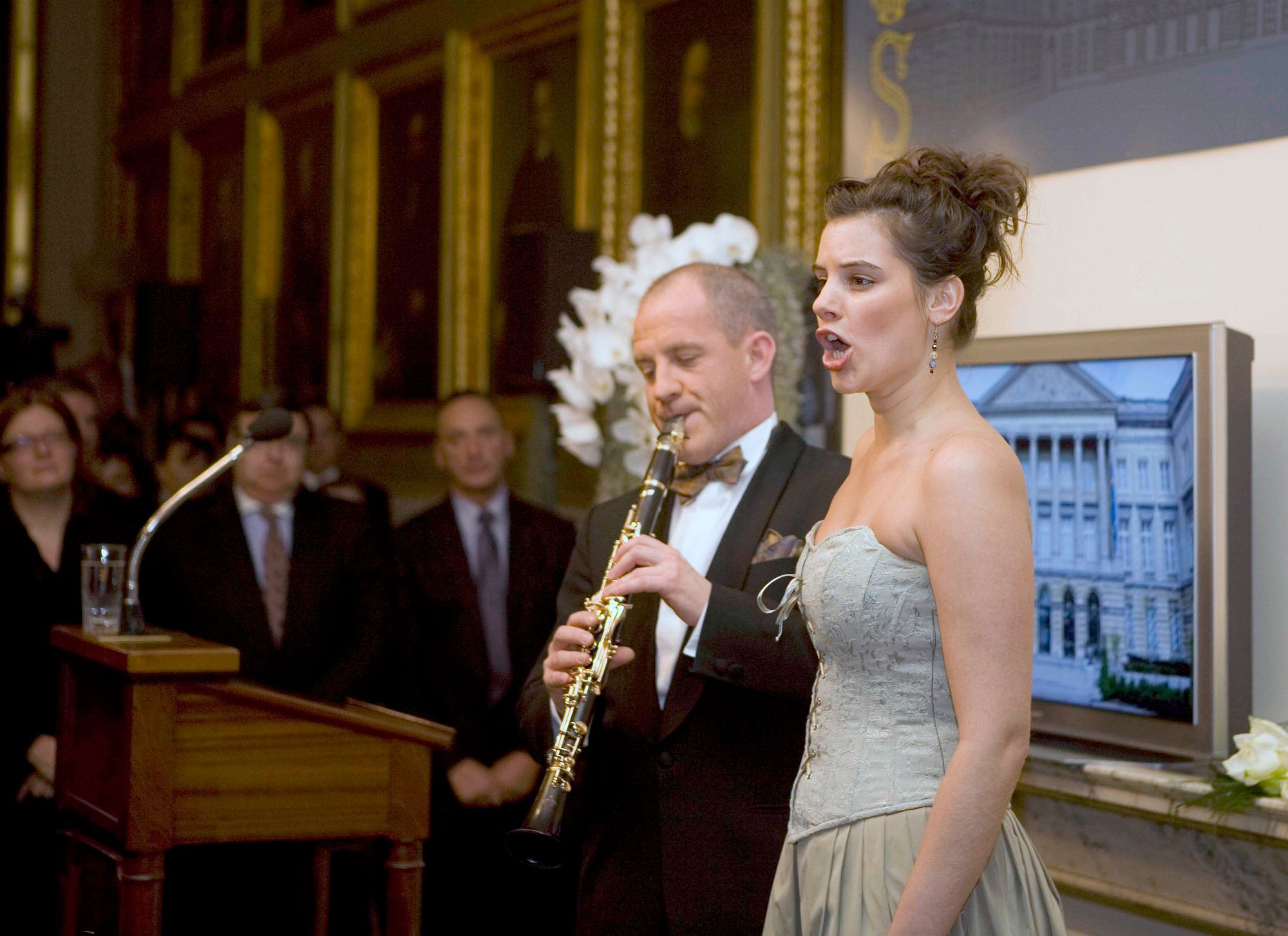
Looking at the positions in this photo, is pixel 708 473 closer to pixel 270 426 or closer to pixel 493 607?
pixel 270 426

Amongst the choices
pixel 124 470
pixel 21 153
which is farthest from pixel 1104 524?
pixel 21 153

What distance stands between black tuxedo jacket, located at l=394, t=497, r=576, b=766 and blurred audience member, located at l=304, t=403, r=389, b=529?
4.50 feet

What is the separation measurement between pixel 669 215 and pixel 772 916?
3843 mm

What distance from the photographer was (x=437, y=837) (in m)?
4.72

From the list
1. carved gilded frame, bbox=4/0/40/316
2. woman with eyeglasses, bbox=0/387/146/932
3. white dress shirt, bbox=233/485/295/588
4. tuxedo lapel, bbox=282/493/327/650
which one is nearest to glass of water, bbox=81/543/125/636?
woman with eyeglasses, bbox=0/387/146/932

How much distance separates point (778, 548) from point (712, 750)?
40 cm

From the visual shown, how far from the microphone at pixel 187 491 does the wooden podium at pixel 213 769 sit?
0.26 feet

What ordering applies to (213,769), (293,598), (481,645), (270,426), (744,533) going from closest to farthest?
(744,533) → (213,769) → (270,426) → (293,598) → (481,645)

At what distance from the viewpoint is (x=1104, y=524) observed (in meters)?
3.10

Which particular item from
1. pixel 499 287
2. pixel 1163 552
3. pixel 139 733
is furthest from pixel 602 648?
pixel 499 287

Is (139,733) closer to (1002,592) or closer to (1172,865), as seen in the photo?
(1002,592)

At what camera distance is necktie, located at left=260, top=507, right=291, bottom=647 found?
4512 millimetres

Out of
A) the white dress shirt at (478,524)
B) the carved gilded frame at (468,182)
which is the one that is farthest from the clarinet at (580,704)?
the carved gilded frame at (468,182)

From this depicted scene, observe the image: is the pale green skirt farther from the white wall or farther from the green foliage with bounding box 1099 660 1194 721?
the white wall
